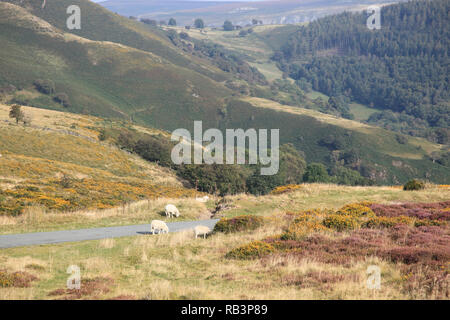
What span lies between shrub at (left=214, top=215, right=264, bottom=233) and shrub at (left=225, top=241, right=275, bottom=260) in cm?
520

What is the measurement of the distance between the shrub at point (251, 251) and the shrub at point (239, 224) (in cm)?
520

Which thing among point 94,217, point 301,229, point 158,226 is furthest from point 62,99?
point 301,229

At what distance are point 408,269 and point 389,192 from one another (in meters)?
22.1

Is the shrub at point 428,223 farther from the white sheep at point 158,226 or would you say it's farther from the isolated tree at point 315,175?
the isolated tree at point 315,175

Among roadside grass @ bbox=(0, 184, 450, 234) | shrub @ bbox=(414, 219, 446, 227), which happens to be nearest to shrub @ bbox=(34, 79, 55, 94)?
roadside grass @ bbox=(0, 184, 450, 234)

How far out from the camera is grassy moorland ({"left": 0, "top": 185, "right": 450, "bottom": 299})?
10914 mm

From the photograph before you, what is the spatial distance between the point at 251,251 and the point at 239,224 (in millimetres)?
6262

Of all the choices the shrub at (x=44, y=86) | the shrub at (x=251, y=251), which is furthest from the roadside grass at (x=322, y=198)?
the shrub at (x=44, y=86)

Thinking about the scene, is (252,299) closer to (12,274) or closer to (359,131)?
(12,274)

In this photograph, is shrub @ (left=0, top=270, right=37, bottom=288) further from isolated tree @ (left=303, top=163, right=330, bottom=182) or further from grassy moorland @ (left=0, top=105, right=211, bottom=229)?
isolated tree @ (left=303, top=163, right=330, bottom=182)

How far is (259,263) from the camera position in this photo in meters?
14.5

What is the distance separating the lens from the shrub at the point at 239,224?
21.6m
